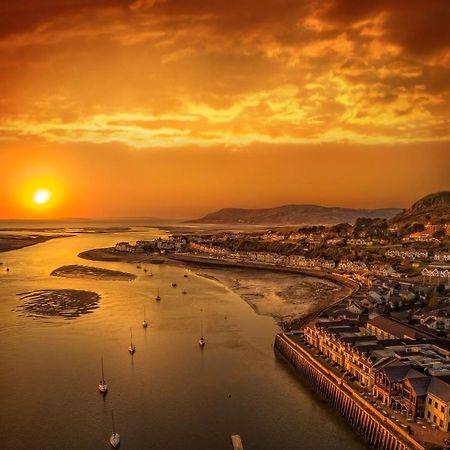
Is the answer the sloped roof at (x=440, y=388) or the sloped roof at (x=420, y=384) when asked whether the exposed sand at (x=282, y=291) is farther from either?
the sloped roof at (x=440, y=388)

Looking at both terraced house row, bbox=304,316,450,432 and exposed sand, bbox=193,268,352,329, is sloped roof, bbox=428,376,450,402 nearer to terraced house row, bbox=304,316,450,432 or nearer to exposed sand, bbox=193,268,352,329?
terraced house row, bbox=304,316,450,432

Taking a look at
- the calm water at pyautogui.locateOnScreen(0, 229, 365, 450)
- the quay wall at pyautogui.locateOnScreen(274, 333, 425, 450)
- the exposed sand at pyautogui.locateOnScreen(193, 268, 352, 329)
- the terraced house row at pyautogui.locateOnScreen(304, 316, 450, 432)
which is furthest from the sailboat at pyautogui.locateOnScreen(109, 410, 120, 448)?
the exposed sand at pyautogui.locateOnScreen(193, 268, 352, 329)

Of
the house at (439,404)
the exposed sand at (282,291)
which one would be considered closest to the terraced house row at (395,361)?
the house at (439,404)

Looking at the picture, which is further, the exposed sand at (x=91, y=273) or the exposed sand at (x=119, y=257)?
the exposed sand at (x=119, y=257)

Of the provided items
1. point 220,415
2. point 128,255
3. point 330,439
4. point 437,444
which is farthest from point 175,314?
point 128,255

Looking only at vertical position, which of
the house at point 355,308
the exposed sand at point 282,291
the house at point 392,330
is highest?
the house at point 392,330

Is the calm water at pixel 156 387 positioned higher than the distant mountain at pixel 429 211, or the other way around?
the distant mountain at pixel 429 211
